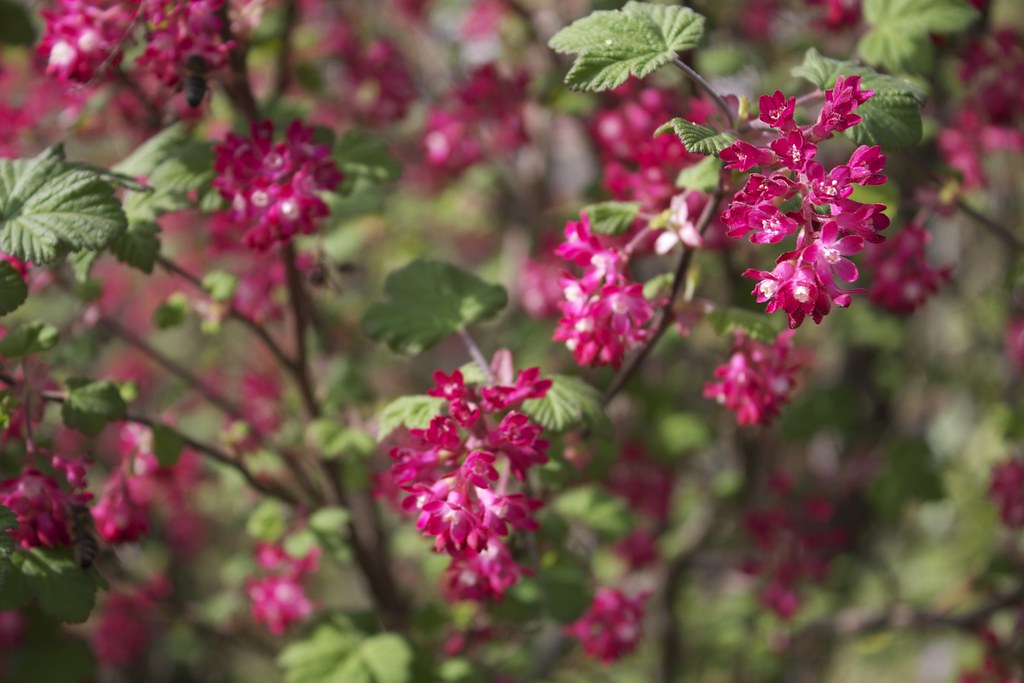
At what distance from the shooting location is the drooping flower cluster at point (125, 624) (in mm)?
3158

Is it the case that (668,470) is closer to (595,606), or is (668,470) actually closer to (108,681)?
(595,606)

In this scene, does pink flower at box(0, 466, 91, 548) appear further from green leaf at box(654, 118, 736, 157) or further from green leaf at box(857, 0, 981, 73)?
green leaf at box(857, 0, 981, 73)

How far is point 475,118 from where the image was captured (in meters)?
3.24

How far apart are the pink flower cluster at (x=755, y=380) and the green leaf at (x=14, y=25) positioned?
2344mm

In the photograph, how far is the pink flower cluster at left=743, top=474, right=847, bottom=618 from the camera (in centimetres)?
333

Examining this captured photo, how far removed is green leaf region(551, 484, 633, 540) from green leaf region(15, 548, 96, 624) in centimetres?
131

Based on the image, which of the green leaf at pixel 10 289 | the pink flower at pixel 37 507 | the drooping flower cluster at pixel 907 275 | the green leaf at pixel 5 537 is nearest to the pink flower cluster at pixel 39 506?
the pink flower at pixel 37 507

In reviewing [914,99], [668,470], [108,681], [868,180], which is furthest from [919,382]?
[108,681]

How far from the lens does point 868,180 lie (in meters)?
1.42

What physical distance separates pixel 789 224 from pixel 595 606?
1373mm

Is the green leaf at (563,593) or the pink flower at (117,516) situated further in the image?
the green leaf at (563,593)

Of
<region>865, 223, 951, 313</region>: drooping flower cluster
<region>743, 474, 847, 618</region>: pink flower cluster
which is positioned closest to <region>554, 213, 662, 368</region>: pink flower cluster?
<region>865, 223, 951, 313</region>: drooping flower cluster

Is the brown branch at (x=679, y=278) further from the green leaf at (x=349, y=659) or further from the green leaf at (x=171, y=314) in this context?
the green leaf at (x=171, y=314)

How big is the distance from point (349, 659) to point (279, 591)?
423 millimetres
